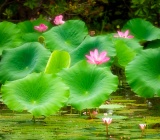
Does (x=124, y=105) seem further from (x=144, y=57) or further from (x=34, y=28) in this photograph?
(x=34, y=28)

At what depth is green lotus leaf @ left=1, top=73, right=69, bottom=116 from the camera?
377cm

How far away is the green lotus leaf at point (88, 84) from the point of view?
3891 millimetres

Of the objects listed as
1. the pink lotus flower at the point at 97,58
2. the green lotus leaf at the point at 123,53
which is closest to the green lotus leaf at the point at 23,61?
the pink lotus flower at the point at 97,58

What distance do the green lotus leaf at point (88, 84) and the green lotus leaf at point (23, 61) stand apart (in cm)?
81

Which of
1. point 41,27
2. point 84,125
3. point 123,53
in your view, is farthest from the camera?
point 41,27

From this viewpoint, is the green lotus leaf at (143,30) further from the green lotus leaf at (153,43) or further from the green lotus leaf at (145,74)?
the green lotus leaf at (145,74)

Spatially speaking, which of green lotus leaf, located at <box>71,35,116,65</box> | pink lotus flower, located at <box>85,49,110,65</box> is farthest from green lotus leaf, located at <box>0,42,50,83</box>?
pink lotus flower, located at <box>85,49,110,65</box>

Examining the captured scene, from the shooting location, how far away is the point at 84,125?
12.2 ft

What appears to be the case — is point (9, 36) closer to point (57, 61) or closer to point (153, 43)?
point (153, 43)

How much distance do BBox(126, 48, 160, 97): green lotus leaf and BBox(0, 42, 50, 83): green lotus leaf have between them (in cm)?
79

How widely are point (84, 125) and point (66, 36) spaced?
2.51 m

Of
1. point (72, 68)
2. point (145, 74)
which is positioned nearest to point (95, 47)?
point (145, 74)

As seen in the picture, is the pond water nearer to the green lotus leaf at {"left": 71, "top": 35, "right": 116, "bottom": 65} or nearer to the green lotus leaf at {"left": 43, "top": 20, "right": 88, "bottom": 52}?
the green lotus leaf at {"left": 71, "top": 35, "right": 116, "bottom": 65}

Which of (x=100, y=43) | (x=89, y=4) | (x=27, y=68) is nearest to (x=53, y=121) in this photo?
(x=27, y=68)
